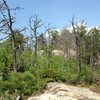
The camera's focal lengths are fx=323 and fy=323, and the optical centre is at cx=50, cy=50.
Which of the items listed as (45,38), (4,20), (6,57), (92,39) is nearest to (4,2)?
(4,20)

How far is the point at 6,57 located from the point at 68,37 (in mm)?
46116

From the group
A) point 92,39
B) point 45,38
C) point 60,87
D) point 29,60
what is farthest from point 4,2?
point 45,38

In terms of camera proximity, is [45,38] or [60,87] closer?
[60,87]

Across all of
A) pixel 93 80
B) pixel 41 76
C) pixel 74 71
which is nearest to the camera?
pixel 41 76

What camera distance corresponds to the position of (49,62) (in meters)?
33.5

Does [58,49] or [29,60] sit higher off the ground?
[58,49]

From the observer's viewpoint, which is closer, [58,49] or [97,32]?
[97,32]

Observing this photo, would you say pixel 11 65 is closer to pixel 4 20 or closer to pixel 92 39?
pixel 4 20

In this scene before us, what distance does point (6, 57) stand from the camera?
28.2m

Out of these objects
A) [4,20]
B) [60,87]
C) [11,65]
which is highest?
[4,20]

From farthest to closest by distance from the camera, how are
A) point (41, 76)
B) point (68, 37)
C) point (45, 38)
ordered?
point (68, 37) → point (45, 38) → point (41, 76)

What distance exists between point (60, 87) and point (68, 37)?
52.8 m

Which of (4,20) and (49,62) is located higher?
(4,20)

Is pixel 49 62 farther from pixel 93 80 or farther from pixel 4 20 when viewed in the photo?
pixel 4 20
